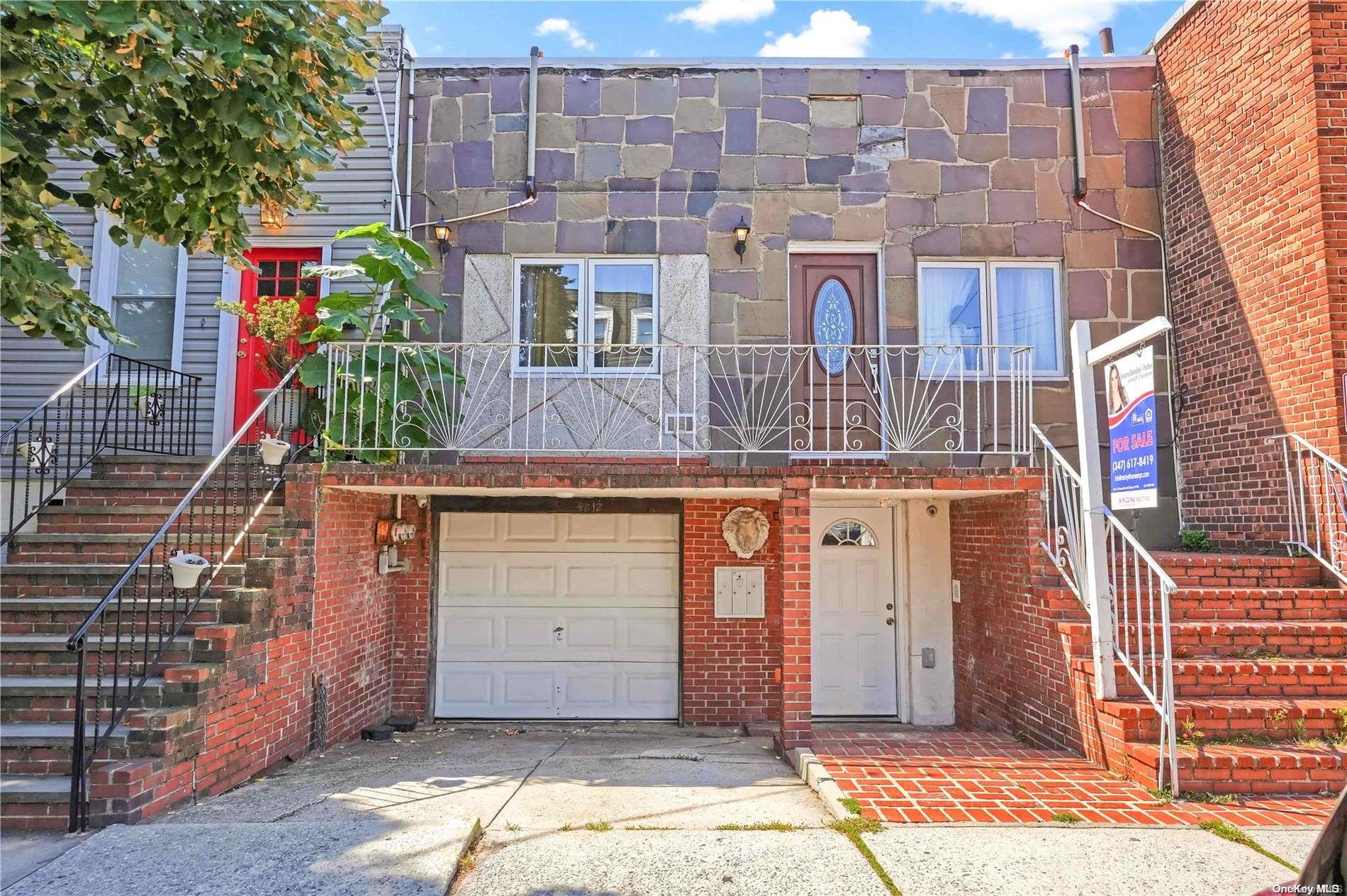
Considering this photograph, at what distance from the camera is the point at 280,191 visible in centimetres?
490

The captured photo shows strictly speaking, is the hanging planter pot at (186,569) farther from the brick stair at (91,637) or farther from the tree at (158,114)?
the tree at (158,114)

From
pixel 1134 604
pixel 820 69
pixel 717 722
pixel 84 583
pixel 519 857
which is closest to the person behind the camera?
pixel 519 857

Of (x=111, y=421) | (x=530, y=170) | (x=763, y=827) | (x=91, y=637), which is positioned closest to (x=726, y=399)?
(x=530, y=170)

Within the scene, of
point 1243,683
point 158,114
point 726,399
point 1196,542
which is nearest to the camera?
point 158,114

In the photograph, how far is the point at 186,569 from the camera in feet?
16.4

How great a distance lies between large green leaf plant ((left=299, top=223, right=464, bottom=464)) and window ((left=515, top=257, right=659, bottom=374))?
3.52 ft

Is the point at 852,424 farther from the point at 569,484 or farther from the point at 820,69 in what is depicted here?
the point at 820,69

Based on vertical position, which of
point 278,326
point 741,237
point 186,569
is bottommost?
point 186,569

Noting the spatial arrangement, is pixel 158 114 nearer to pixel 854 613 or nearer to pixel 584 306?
pixel 584 306

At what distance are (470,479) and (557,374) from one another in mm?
1867

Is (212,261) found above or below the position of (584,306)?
Answer: above

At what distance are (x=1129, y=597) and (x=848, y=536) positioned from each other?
2.57m

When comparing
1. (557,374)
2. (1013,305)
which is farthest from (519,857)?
(1013,305)

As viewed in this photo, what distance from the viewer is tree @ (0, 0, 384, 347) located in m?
3.78
